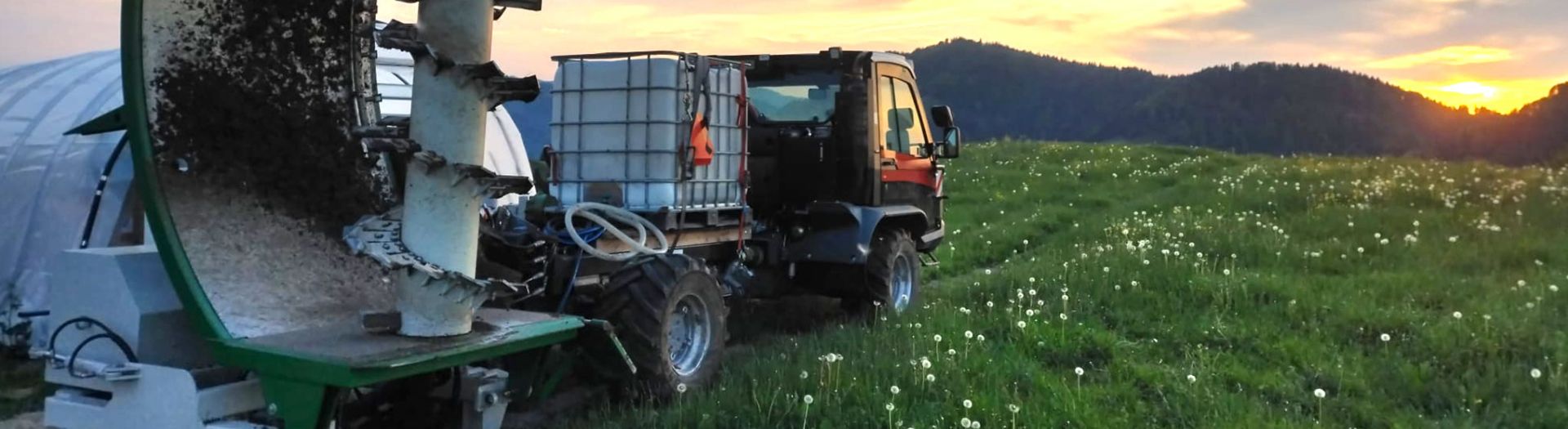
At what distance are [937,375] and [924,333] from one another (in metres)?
1.21

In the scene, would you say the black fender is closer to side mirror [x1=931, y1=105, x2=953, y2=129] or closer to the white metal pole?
side mirror [x1=931, y1=105, x2=953, y2=129]

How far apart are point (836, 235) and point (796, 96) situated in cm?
125

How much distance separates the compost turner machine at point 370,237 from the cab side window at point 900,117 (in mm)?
2174

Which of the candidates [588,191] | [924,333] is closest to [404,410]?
[588,191]

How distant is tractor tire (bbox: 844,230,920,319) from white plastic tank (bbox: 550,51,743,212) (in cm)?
202

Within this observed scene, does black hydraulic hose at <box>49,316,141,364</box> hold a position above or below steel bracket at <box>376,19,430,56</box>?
below

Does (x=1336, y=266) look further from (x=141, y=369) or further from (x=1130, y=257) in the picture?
(x=141, y=369)

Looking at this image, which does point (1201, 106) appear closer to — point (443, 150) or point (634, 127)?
point (634, 127)

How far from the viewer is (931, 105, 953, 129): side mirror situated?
30.0ft

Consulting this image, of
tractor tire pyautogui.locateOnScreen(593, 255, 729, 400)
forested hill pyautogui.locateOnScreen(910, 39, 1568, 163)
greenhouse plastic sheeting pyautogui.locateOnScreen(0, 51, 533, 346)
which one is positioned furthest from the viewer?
forested hill pyautogui.locateOnScreen(910, 39, 1568, 163)

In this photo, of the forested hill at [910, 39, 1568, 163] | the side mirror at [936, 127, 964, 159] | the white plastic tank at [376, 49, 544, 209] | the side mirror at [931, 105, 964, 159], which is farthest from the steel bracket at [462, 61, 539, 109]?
the forested hill at [910, 39, 1568, 163]

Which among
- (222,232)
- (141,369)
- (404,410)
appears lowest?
(404,410)

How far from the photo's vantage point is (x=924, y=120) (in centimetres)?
948

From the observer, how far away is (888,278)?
27.8ft
